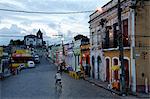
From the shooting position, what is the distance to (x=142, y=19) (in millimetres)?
26875

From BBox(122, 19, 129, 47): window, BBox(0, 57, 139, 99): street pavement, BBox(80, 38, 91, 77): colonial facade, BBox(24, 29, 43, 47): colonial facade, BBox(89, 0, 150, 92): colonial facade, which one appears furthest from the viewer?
BBox(24, 29, 43, 47): colonial facade

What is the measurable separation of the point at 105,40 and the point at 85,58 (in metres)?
12.9

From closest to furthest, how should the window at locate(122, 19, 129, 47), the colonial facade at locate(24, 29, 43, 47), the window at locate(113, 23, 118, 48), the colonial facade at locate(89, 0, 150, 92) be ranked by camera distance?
the colonial facade at locate(89, 0, 150, 92) → the window at locate(122, 19, 129, 47) → the window at locate(113, 23, 118, 48) → the colonial facade at locate(24, 29, 43, 47)

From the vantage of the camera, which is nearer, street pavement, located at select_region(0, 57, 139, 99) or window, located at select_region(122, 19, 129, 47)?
street pavement, located at select_region(0, 57, 139, 99)

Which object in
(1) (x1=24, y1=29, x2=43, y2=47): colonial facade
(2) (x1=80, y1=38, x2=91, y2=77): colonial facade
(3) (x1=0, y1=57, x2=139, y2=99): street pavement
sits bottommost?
(3) (x1=0, y1=57, x2=139, y2=99): street pavement

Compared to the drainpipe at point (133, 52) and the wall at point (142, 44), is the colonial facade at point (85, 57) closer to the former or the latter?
the drainpipe at point (133, 52)

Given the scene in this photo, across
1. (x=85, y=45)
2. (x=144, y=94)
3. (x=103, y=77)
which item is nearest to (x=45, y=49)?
(x=85, y=45)

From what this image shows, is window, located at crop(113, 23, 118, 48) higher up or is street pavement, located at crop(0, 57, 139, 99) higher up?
window, located at crop(113, 23, 118, 48)

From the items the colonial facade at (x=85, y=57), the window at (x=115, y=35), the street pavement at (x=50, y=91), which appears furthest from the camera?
the colonial facade at (x=85, y=57)

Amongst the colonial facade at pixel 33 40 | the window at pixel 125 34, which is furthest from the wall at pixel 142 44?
the colonial facade at pixel 33 40

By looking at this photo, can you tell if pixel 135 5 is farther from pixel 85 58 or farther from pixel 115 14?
pixel 85 58

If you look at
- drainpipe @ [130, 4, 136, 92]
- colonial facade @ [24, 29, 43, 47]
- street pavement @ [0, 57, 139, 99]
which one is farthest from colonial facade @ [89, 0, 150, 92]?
colonial facade @ [24, 29, 43, 47]

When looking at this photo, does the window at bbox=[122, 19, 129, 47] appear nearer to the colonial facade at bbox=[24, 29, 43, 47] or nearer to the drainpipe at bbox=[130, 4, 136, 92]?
the drainpipe at bbox=[130, 4, 136, 92]

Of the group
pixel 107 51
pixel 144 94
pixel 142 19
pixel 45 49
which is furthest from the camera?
pixel 45 49
